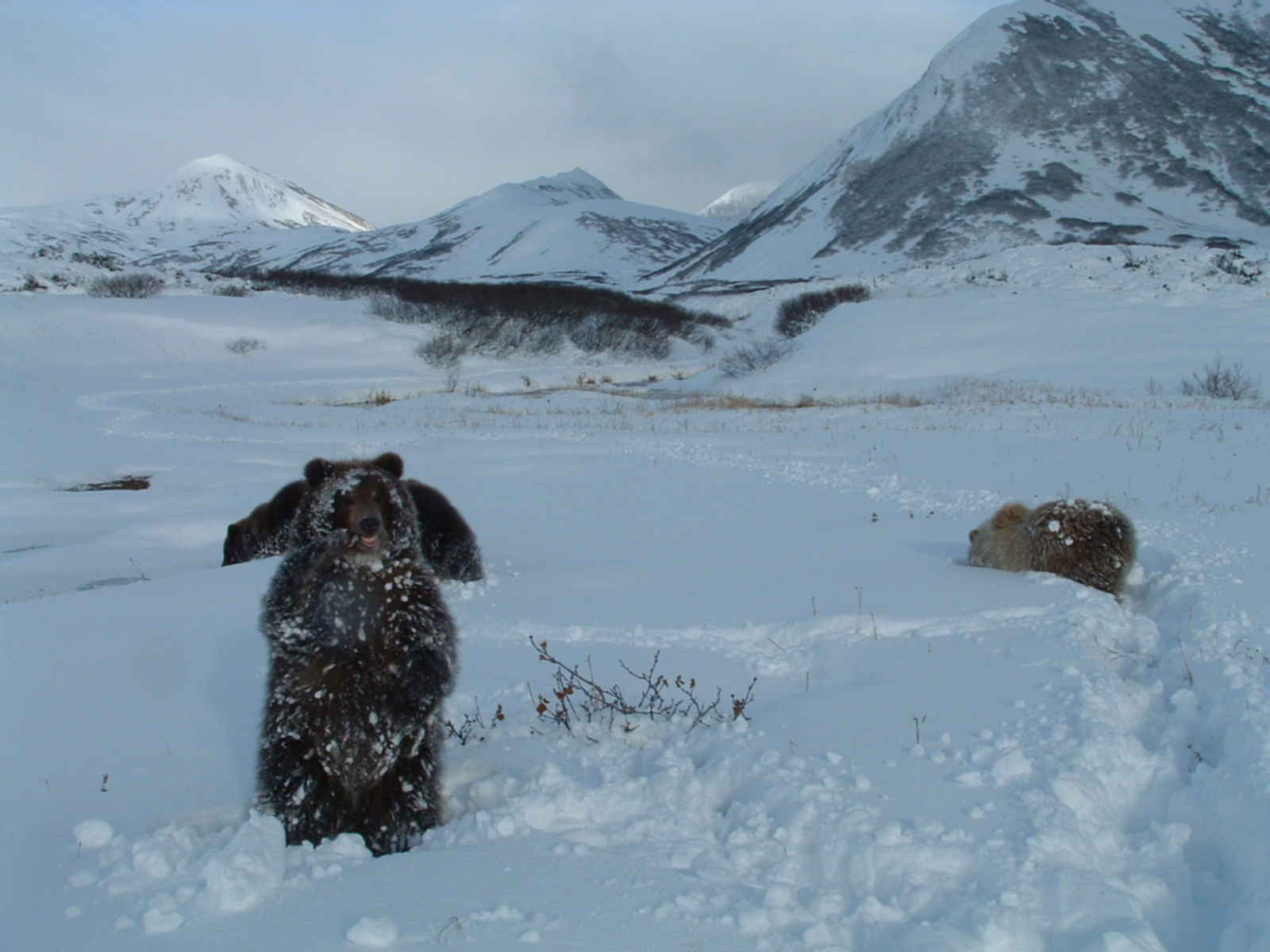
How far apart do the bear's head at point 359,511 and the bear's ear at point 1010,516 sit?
17.5ft

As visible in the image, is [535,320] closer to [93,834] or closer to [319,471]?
[319,471]

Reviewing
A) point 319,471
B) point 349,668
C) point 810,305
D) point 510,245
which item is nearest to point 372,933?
point 349,668

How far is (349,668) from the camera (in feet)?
10.1

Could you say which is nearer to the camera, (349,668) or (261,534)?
(349,668)

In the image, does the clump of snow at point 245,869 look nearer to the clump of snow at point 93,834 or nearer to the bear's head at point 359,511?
the clump of snow at point 93,834

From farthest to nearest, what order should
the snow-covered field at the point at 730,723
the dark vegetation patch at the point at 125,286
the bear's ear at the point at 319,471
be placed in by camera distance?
the dark vegetation patch at the point at 125,286
the bear's ear at the point at 319,471
the snow-covered field at the point at 730,723

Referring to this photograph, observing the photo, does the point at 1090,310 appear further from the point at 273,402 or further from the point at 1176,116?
the point at 1176,116

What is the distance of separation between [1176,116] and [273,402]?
73160 millimetres

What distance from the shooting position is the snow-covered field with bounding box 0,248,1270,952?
2.57m

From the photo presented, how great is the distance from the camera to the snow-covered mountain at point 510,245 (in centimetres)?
10275

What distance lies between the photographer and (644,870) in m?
2.79

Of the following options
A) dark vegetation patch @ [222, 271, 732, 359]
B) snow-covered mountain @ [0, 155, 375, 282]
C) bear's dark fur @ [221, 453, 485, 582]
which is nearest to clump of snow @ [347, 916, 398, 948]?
bear's dark fur @ [221, 453, 485, 582]

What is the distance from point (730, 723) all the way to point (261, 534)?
5.74 metres

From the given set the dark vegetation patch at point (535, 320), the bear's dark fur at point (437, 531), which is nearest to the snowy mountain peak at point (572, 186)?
the dark vegetation patch at point (535, 320)
